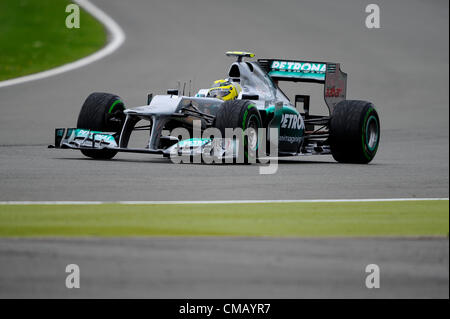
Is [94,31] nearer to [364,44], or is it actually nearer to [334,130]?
[364,44]

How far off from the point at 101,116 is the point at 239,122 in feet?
8.44

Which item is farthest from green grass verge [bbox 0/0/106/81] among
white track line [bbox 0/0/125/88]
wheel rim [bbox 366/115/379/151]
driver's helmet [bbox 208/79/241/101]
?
wheel rim [bbox 366/115/379/151]

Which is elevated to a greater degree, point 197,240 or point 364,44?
point 364,44

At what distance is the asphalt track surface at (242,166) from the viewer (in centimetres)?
740

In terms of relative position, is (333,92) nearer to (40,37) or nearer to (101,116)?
(101,116)

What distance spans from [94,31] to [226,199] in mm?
28584

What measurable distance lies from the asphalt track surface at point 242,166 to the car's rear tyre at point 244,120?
1.97 ft

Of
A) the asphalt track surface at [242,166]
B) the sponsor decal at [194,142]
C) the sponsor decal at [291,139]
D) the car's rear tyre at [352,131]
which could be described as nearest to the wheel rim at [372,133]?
the car's rear tyre at [352,131]

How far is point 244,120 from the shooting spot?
51.7 feet

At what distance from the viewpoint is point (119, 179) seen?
13484 mm

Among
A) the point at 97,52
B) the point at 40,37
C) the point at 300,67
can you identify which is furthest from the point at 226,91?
the point at 40,37

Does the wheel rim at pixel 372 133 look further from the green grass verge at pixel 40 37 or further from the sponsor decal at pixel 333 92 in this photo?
the green grass verge at pixel 40 37
